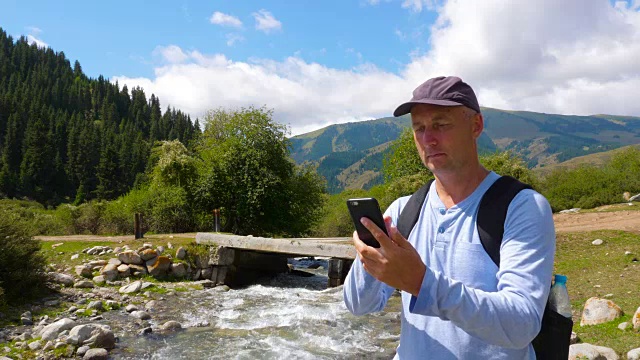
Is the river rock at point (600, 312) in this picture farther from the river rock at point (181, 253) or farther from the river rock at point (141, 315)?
the river rock at point (181, 253)

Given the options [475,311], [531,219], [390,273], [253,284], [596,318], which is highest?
[531,219]

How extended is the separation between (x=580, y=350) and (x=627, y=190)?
32005 mm

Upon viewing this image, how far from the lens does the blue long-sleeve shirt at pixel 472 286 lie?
1409 millimetres

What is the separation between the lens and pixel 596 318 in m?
7.82

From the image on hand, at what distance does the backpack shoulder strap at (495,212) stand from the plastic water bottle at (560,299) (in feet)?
1.75

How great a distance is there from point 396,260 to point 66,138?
115385 mm

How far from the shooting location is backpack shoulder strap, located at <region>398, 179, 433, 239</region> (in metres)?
2.05

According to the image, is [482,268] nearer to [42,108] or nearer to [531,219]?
[531,219]

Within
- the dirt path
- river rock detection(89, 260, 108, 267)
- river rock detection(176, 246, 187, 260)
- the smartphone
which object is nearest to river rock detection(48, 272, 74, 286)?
river rock detection(89, 260, 108, 267)

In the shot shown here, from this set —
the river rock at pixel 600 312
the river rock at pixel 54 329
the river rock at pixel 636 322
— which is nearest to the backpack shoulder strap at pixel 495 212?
the river rock at pixel 636 322

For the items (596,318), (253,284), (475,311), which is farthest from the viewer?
(253,284)

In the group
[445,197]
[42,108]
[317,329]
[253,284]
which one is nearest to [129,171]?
[42,108]

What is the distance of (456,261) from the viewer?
175 cm

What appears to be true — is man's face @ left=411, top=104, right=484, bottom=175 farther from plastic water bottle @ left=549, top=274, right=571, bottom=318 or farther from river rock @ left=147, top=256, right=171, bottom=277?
river rock @ left=147, top=256, right=171, bottom=277
